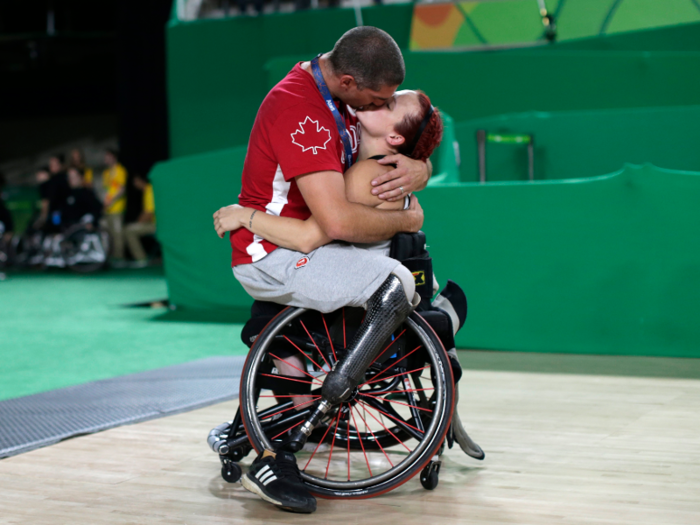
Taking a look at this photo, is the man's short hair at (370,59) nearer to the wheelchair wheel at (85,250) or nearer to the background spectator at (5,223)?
the wheelchair wheel at (85,250)

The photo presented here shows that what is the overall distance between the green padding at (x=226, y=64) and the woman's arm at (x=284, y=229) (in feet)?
21.2

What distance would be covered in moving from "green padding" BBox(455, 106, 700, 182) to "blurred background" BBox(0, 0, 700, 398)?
1 cm

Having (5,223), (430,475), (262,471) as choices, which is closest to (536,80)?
(430,475)

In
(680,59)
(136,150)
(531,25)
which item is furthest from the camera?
(136,150)

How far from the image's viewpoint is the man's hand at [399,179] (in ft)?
6.77

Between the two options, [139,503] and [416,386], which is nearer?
[139,503]

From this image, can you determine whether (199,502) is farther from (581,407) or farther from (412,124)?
(581,407)

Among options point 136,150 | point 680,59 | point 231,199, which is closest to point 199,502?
point 231,199

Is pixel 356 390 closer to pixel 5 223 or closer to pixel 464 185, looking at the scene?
pixel 464 185

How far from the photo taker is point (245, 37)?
28.7ft

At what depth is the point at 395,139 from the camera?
82.6 inches

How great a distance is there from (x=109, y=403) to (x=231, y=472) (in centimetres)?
125

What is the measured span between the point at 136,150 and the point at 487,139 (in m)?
8.13

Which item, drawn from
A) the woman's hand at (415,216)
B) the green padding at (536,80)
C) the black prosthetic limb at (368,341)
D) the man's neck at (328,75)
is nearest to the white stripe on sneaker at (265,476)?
the black prosthetic limb at (368,341)
